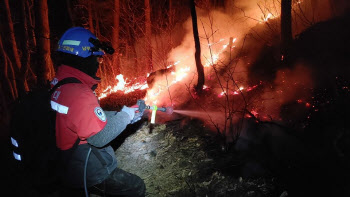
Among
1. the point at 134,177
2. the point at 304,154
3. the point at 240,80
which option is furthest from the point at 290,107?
the point at 134,177

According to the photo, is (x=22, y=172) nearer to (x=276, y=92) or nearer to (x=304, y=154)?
(x=304, y=154)

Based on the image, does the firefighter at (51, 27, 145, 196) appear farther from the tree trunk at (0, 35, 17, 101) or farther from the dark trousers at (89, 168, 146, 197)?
the tree trunk at (0, 35, 17, 101)

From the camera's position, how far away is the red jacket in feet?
7.75

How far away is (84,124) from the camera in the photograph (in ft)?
7.77

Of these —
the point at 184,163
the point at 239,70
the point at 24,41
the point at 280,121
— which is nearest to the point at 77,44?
the point at 184,163

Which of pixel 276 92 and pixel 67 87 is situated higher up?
pixel 67 87

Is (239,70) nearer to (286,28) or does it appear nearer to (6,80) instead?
(286,28)

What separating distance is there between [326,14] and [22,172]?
12778mm

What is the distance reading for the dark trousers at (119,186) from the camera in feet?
9.72

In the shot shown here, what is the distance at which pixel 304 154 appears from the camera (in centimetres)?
433

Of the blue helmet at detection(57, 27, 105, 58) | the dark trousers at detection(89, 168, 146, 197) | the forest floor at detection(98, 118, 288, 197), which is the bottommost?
the forest floor at detection(98, 118, 288, 197)

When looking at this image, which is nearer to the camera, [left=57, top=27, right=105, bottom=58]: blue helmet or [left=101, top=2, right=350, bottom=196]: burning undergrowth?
[left=57, top=27, right=105, bottom=58]: blue helmet

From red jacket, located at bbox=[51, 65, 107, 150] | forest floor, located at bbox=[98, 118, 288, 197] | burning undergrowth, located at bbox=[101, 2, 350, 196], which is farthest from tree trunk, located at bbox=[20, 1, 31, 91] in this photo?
red jacket, located at bbox=[51, 65, 107, 150]

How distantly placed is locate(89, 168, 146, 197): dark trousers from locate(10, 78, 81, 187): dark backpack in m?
0.74
